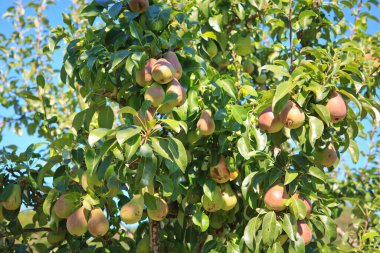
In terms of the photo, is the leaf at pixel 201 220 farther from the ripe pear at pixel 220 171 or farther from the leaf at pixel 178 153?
the leaf at pixel 178 153

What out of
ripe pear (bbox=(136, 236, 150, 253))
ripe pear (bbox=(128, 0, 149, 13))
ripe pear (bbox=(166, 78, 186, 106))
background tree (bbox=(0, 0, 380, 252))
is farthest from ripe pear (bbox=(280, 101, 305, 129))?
ripe pear (bbox=(136, 236, 150, 253))

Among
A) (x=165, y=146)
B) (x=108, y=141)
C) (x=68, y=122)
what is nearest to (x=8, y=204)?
(x=108, y=141)

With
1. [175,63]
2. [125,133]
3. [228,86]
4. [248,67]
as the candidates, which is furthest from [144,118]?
[248,67]

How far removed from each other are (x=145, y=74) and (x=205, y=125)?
10.4 inches

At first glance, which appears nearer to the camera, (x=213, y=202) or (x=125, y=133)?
(x=125, y=133)

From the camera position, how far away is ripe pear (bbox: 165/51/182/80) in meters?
1.65

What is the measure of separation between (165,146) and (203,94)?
48 cm

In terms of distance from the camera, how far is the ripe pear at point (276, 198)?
5.21 feet

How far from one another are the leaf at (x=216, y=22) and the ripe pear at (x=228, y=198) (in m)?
0.71

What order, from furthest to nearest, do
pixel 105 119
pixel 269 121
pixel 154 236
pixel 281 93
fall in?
pixel 154 236 → pixel 105 119 → pixel 269 121 → pixel 281 93

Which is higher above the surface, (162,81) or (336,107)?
(162,81)

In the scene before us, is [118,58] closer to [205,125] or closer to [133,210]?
[205,125]

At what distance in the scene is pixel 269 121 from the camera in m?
1.58

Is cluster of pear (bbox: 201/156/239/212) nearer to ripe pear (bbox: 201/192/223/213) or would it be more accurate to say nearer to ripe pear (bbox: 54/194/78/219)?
ripe pear (bbox: 201/192/223/213)
